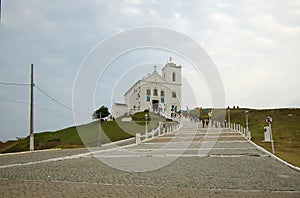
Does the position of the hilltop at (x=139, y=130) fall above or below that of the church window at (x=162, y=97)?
below

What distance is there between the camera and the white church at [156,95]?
6344 cm

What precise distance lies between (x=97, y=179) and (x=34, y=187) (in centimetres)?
202

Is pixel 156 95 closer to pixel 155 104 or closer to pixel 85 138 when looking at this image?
pixel 155 104

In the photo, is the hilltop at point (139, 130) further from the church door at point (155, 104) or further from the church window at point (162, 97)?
the church window at point (162, 97)

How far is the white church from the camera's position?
208 feet

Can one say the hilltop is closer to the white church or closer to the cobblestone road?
the white church

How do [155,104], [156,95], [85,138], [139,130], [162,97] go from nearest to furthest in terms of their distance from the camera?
[85,138] < [139,130] < [155,104] < [156,95] < [162,97]

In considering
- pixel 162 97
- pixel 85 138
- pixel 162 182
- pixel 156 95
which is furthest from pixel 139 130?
pixel 162 182

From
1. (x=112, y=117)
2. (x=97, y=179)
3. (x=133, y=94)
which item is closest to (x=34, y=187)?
(x=97, y=179)

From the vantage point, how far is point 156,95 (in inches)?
2625

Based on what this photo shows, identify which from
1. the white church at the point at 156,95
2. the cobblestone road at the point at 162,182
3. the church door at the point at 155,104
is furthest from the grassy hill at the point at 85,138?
the cobblestone road at the point at 162,182

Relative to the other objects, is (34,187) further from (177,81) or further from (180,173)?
(177,81)

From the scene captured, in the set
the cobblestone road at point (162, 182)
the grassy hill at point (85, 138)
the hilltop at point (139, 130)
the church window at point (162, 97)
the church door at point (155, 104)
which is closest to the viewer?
the cobblestone road at point (162, 182)

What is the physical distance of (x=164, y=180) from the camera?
9633mm
